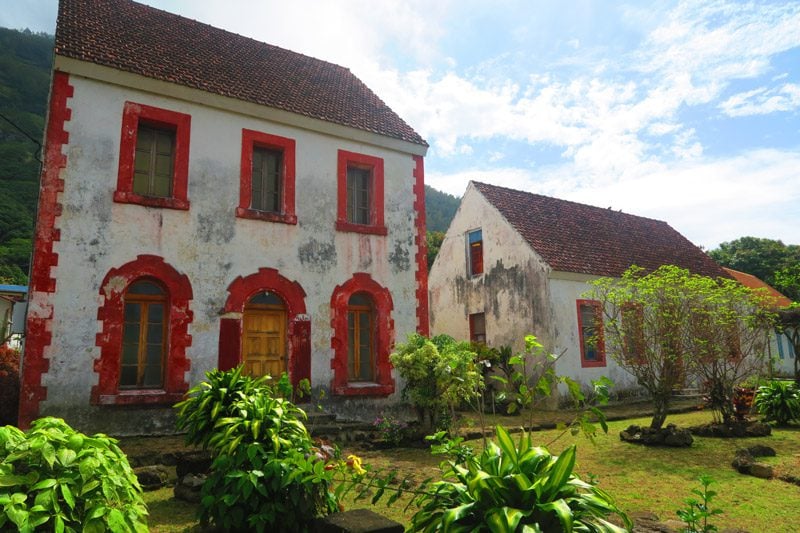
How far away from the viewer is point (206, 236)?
10414mm

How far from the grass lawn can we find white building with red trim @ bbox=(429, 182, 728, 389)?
5.23 metres

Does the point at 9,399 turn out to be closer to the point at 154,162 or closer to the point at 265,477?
the point at 154,162

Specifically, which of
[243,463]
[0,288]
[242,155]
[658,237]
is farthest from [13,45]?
[243,463]

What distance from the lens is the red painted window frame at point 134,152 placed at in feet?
31.9

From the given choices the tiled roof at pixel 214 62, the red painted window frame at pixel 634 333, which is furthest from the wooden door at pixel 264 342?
the red painted window frame at pixel 634 333

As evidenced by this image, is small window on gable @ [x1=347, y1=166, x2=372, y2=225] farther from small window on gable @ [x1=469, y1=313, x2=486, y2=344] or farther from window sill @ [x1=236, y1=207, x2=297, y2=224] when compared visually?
small window on gable @ [x1=469, y1=313, x2=486, y2=344]

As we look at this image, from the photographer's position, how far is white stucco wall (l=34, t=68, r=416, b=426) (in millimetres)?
9000

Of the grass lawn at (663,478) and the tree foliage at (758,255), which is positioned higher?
the tree foliage at (758,255)

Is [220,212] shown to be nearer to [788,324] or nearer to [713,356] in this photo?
[713,356]

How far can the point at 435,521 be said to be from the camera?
3346 mm

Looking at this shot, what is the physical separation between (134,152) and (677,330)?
11133 mm

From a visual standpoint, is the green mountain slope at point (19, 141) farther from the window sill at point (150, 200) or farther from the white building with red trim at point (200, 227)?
the window sill at point (150, 200)

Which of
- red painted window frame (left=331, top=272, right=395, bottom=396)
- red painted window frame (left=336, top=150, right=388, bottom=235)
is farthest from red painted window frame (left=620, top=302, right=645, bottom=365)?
red painted window frame (left=336, top=150, right=388, bottom=235)

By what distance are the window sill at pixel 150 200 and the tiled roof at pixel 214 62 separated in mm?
2398
